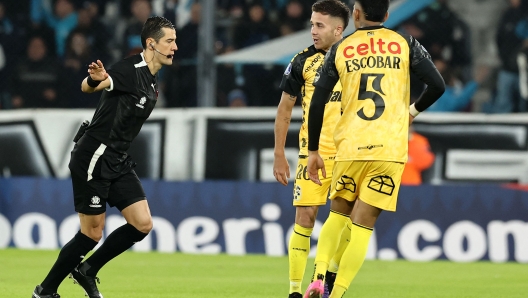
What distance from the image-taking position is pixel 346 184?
20.2ft

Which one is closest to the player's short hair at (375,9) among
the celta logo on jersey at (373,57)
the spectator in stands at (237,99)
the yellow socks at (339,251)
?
the celta logo on jersey at (373,57)

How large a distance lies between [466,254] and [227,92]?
336cm

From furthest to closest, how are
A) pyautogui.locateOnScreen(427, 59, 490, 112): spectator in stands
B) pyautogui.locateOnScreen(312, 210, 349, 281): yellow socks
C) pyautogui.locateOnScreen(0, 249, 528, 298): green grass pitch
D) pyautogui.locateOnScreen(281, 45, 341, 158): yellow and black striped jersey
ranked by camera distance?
1. pyautogui.locateOnScreen(427, 59, 490, 112): spectator in stands
2. pyautogui.locateOnScreen(0, 249, 528, 298): green grass pitch
3. pyautogui.locateOnScreen(281, 45, 341, 158): yellow and black striped jersey
4. pyautogui.locateOnScreen(312, 210, 349, 281): yellow socks

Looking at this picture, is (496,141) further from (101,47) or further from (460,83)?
(101,47)

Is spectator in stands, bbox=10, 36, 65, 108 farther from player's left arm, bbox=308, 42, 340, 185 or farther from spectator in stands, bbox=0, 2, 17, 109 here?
player's left arm, bbox=308, 42, 340, 185

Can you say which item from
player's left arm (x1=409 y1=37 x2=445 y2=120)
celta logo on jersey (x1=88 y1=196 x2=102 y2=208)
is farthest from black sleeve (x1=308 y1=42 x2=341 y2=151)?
celta logo on jersey (x1=88 y1=196 x2=102 y2=208)

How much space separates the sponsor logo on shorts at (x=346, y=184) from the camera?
6117 mm

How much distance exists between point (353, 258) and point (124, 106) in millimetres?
1776

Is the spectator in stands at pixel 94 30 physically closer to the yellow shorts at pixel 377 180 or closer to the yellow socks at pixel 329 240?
the yellow socks at pixel 329 240

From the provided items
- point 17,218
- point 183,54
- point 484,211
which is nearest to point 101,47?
point 183,54

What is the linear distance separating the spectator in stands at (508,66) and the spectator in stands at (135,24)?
14.1 feet

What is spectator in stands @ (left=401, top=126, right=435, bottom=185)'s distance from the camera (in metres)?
11.6

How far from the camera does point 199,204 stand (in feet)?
37.9

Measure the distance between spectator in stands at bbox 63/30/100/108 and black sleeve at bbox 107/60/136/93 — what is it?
5.93 metres
